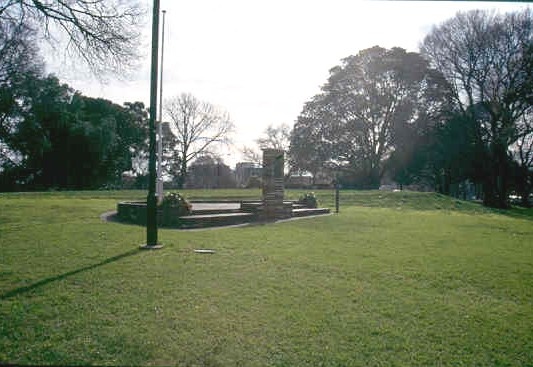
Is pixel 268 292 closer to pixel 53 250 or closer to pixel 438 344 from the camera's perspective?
pixel 438 344

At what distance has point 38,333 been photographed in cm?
329

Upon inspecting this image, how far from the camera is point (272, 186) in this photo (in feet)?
43.9

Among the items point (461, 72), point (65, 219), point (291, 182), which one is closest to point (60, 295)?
point (65, 219)

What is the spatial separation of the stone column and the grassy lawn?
5.37 meters

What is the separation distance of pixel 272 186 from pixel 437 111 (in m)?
26.1

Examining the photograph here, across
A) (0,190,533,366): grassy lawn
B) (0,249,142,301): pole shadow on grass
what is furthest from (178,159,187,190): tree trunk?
(0,249,142,301): pole shadow on grass

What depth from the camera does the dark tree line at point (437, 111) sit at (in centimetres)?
2695

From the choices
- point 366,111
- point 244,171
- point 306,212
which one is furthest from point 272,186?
point 244,171

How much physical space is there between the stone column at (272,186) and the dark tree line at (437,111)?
21.2 meters

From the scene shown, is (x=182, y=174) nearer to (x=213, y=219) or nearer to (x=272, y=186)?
(x=272, y=186)

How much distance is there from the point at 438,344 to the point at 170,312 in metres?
2.59

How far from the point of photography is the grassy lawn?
307cm

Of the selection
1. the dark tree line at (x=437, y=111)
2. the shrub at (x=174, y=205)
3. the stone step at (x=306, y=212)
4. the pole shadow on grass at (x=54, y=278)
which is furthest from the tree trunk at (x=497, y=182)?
the pole shadow on grass at (x=54, y=278)

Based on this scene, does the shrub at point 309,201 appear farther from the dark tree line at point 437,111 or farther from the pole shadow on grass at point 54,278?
the dark tree line at point 437,111
